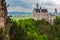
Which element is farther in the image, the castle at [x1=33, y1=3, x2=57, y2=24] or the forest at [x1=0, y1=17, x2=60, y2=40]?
the castle at [x1=33, y1=3, x2=57, y2=24]

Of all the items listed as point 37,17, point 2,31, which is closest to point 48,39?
point 2,31

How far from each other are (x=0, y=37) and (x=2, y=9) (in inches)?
40.2

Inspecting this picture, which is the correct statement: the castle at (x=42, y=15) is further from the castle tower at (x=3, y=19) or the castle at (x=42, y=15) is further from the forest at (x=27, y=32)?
the castle tower at (x=3, y=19)

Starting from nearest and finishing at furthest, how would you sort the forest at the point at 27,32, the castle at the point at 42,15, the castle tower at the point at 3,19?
the castle tower at the point at 3,19 < the forest at the point at 27,32 < the castle at the point at 42,15

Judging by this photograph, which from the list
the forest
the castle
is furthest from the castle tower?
the castle

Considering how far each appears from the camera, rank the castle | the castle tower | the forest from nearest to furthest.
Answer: the castle tower, the forest, the castle

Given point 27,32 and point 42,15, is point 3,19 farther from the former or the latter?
point 42,15

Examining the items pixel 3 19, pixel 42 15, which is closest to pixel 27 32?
pixel 3 19

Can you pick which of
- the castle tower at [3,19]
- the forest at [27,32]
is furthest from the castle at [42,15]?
the castle tower at [3,19]

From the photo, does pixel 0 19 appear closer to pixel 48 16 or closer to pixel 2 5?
pixel 2 5

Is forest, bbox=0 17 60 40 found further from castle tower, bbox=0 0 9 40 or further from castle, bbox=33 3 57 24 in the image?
castle, bbox=33 3 57 24

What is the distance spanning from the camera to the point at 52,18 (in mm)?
118438

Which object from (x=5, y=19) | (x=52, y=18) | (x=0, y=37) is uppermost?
(x=5, y=19)

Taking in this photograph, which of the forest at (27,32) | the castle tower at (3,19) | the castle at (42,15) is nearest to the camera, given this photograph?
the castle tower at (3,19)
